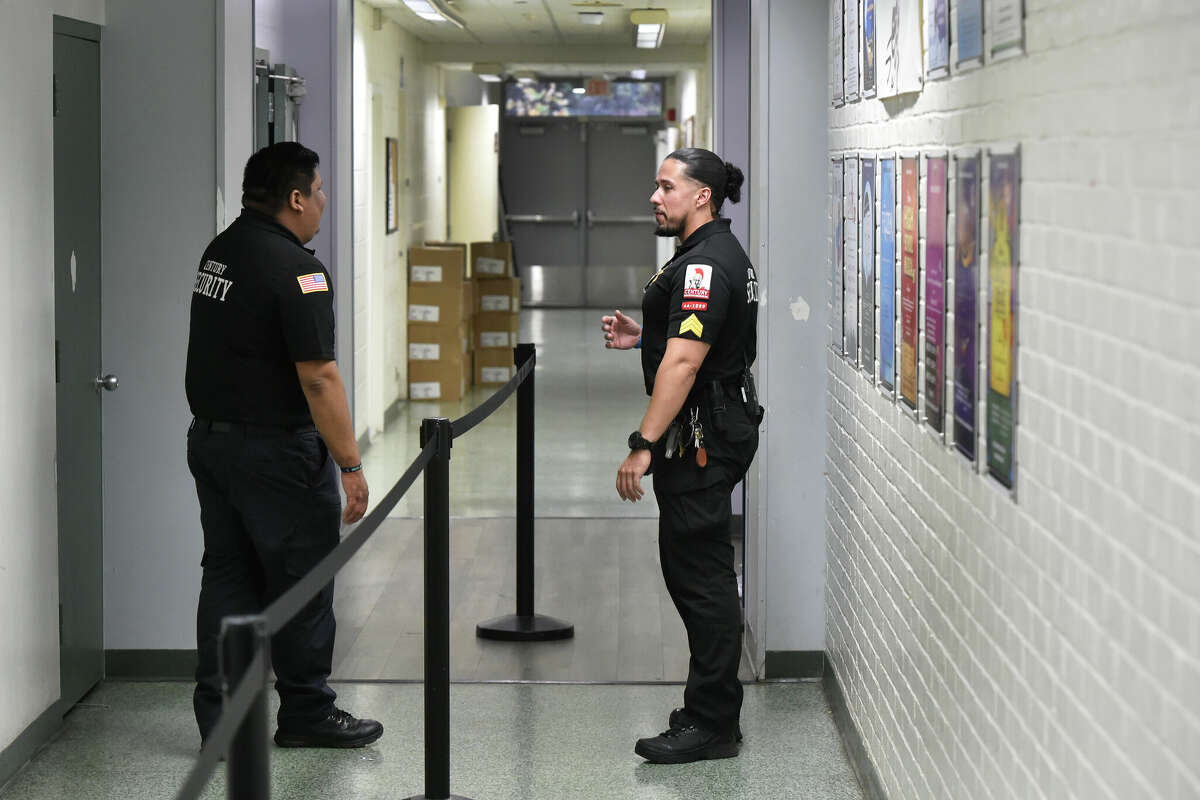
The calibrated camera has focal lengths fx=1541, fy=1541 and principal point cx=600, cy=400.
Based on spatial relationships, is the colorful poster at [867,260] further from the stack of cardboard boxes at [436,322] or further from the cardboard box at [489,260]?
the cardboard box at [489,260]

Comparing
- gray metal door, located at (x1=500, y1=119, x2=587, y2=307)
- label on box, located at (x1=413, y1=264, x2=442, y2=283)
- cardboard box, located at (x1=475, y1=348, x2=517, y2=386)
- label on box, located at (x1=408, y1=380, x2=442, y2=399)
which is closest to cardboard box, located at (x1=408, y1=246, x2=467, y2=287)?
label on box, located at (x1=413, y1=264, x2=442, y2=283)

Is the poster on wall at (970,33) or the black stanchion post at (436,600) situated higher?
the poster on wall at (970,33)

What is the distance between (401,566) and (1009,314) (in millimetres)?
4153

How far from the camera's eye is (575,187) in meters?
20.1

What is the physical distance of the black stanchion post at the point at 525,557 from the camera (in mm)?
5066

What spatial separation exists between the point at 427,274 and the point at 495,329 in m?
1.07

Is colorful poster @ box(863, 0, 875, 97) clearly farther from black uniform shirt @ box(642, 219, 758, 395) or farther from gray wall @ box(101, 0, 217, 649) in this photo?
gray wall @ box(101, 0, 217, 649)

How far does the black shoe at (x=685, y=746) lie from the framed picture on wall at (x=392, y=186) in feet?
22.1

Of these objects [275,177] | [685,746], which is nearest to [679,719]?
[685,746]

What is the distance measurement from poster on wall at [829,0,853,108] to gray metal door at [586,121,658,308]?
15736mm

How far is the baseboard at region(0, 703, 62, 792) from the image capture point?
3.68 m

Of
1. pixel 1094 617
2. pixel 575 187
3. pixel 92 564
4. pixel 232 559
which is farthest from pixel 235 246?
pixel 575 187

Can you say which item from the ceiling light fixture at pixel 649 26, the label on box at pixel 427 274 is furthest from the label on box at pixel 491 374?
the ceiling light fixture at pixel 649 26

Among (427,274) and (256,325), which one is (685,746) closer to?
(256,325)
